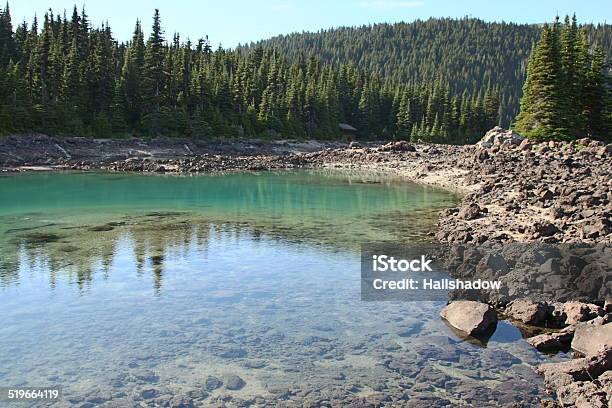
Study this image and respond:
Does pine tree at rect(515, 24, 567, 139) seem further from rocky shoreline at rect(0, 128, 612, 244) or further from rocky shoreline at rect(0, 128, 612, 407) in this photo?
rocky shoreline at rect(0, 128, 612, 244)

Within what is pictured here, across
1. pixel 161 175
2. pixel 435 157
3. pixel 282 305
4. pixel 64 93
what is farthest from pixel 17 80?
pixel 282 305

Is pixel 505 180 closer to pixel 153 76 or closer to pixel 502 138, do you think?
pixel 502 138

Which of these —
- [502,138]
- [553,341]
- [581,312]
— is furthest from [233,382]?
[502,138]

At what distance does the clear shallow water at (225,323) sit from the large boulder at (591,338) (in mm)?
903

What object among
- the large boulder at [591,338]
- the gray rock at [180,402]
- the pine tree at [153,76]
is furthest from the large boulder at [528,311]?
the pine tree at [153,76]

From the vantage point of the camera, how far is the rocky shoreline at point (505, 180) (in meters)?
11.3

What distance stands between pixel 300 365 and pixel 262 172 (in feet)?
171

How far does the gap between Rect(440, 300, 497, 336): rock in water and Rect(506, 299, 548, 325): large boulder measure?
28.5 inches

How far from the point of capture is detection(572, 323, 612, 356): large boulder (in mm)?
10725

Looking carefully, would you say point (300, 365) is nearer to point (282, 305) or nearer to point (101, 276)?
point (282, 305)

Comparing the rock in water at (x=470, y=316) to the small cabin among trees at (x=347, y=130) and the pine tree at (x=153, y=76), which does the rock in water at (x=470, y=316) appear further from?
the small cabin among trees at (x=347, y=130)

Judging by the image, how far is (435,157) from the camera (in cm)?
6956

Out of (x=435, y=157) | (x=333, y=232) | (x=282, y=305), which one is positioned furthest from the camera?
(x=435, y=157)

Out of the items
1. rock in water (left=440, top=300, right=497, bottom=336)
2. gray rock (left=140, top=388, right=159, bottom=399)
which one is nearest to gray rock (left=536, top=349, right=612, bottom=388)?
rock in water (left=440, top=300, right=497, bottom=336)
